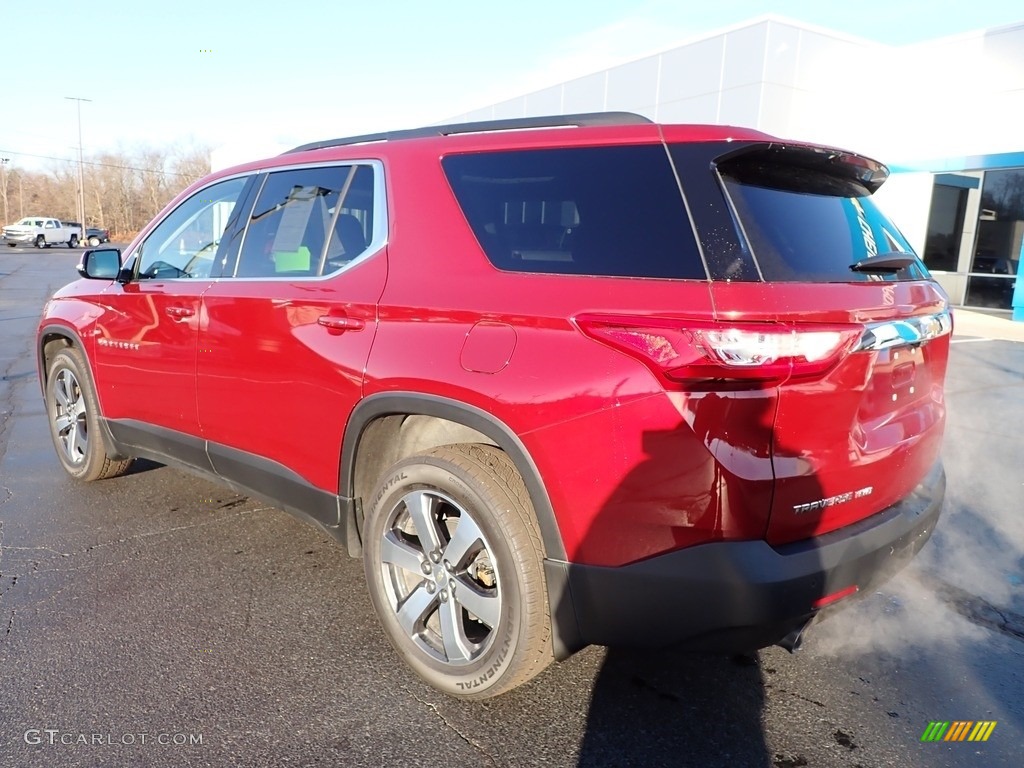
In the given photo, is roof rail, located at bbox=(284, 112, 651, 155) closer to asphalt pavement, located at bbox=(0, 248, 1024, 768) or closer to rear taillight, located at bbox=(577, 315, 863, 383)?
rear taillight, located at bbox=(577, 315, 863, 383)

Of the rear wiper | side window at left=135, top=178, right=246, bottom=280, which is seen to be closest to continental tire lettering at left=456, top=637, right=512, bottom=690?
the rear wiper

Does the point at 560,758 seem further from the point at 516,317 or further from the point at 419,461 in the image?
the point at 516,317

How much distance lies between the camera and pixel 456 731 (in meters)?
2.43

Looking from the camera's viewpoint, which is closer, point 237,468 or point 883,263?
point 883,263

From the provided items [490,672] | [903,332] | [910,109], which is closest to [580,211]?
[903,332]

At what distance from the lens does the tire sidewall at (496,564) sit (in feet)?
7.64

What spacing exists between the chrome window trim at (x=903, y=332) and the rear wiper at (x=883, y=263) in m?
0.17

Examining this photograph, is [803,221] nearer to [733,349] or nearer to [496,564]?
[733,349]

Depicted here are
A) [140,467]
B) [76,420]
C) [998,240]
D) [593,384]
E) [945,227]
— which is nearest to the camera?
[593,384]

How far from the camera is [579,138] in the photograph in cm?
247

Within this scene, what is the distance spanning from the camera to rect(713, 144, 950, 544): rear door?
2018mm

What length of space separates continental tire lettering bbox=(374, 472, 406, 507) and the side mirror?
242 centimetres

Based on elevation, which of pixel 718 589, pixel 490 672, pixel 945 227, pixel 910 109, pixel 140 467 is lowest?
pixel 140 467

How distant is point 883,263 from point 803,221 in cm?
29
